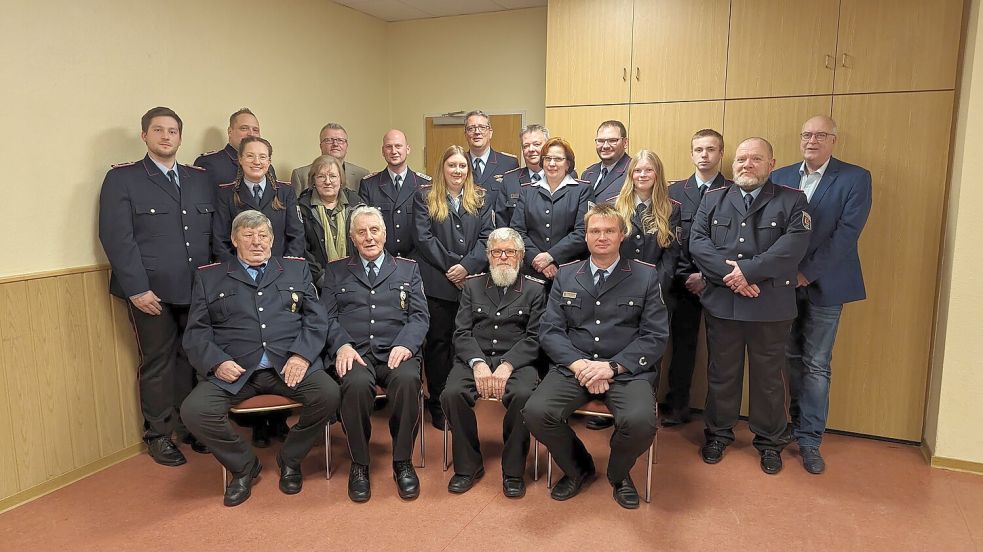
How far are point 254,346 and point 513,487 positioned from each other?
1393 millimetres

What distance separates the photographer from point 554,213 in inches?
146

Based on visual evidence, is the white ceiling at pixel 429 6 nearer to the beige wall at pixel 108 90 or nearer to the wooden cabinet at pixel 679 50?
the beige wall at pixel 108 90

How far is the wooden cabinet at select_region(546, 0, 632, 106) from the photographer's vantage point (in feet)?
13.9

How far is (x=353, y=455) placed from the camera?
318 centimetres

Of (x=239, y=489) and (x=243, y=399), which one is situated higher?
(x=243, y=399)

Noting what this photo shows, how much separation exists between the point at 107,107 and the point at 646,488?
329cm

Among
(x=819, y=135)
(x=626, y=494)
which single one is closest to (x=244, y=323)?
(x=626, y=494)

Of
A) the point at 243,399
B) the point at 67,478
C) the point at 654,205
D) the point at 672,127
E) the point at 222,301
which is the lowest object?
the point at 67,478

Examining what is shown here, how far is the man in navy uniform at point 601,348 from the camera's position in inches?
117

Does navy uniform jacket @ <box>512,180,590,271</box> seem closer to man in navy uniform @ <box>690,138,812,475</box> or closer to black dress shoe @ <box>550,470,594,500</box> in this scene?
man in navy uniform @ <box>690,138,812,475</box>

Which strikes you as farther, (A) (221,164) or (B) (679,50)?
(B) (679,50)

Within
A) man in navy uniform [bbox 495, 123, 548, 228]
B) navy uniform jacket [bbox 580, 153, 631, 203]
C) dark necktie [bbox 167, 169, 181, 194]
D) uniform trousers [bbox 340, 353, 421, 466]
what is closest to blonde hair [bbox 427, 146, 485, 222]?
man in navy uniform [bbox 495, 123, 548, 228]

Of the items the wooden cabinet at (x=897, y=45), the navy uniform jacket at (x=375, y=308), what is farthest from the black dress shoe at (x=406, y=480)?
the wooden cabinet at (x=897, y=45)

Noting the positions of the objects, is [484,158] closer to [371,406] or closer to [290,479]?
[371,406]
